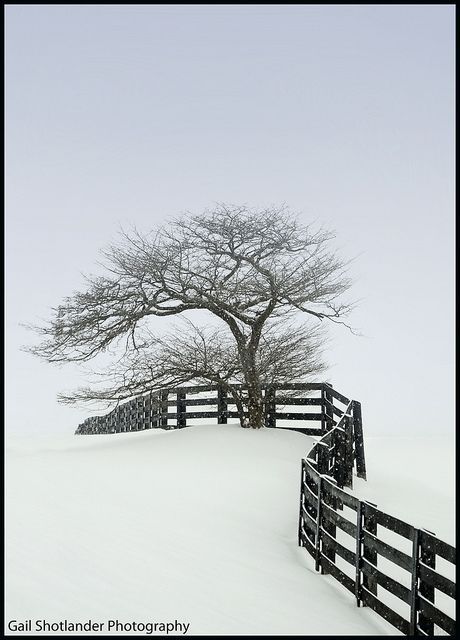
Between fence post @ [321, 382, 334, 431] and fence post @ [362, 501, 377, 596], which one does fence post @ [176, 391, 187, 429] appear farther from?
fence post @ [362, 501, 377, 596]

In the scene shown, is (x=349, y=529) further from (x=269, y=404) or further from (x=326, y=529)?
(x=269, y=404)

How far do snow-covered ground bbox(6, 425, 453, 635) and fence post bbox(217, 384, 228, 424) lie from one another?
8.79ft

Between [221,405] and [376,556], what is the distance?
1476 centimetres

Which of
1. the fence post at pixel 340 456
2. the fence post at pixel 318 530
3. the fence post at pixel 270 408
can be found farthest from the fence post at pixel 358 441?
the fence post at pixel 318 530

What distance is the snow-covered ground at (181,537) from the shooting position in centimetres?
699

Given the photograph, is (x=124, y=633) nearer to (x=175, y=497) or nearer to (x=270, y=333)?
(x=175, y=497)

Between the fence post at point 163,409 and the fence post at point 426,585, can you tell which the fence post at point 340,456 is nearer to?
the fence post at point 426,585

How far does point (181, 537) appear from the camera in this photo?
10133mm

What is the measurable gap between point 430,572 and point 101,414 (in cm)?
3399

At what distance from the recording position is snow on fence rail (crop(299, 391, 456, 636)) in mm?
6793

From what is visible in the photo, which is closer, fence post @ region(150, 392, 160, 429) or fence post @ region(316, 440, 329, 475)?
fence post @ region(316, 440, 329, 475)

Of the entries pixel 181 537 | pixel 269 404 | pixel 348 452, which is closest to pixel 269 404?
pixel 269 404

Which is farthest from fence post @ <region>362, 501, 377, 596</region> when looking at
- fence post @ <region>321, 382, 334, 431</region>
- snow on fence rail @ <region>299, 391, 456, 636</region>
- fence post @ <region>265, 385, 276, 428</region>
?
fence post @ <region>265, 385, 276, 428</region>

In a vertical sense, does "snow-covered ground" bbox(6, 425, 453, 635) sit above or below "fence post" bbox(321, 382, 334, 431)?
below
